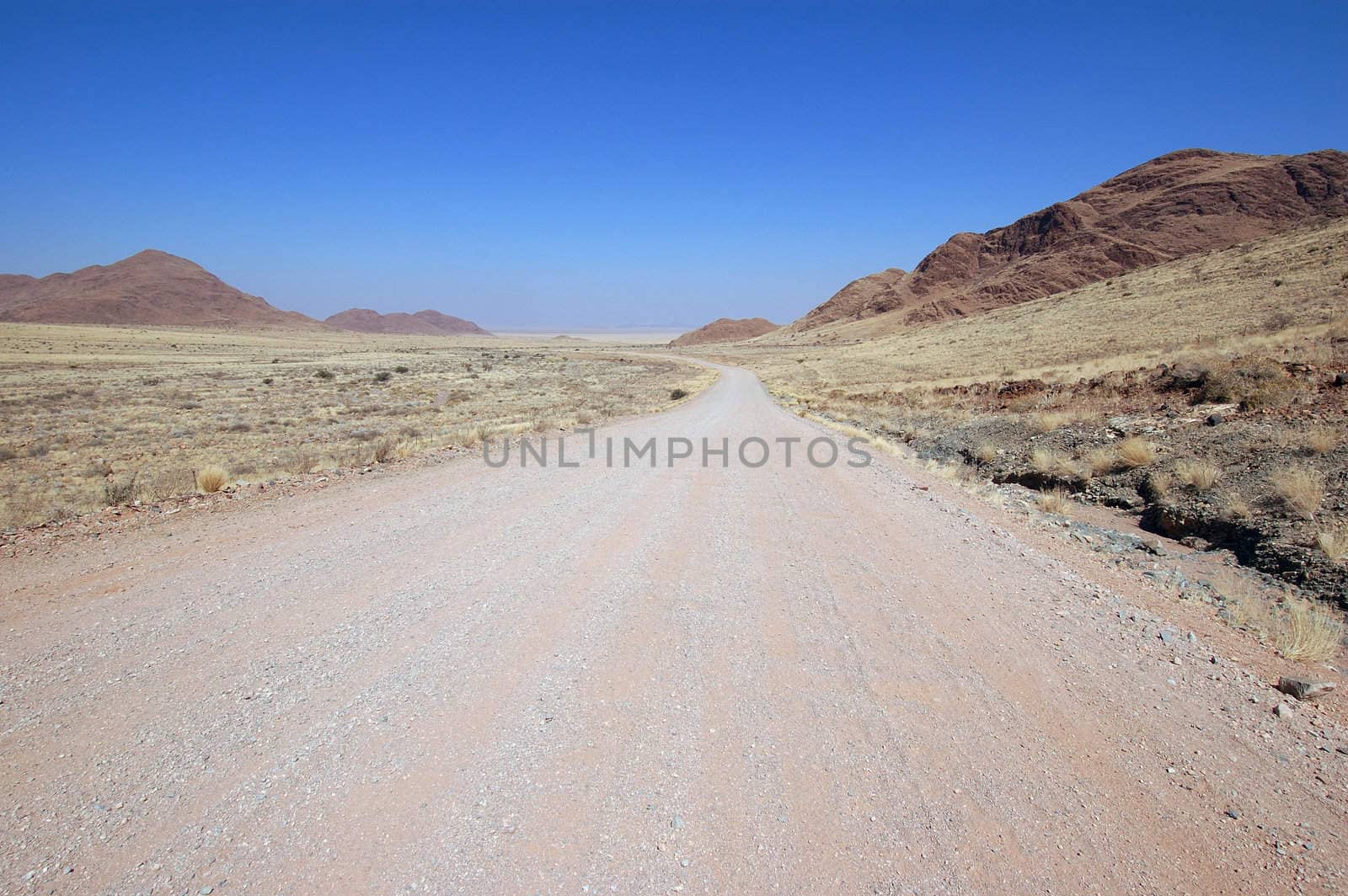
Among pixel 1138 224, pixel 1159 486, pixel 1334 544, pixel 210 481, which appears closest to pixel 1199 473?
pixel 1159 486

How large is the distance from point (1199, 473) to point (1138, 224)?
4447 inches

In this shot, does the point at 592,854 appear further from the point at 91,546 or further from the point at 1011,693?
the point at 91,546

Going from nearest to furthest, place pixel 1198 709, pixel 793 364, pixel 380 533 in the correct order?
pixel 1198 709
pixel 380 533
pixel 793 364

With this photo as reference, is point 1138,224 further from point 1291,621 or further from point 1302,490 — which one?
point 1291,621

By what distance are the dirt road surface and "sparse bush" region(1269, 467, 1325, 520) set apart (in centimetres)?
350

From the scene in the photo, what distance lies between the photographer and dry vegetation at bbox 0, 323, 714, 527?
10734 mm

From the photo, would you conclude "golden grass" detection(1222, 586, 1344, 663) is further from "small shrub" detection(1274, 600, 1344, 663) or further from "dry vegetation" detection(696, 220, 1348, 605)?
"dry vegetation" detection(696, 220, 1348, 605)

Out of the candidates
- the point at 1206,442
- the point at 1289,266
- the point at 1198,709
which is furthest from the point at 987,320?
the point at 1198,709

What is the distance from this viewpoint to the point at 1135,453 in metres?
10.1

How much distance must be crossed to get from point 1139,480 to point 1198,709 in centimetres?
773

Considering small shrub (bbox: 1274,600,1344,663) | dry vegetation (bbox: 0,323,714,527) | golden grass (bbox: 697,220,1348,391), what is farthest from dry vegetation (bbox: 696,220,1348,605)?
dry vegetation (bbox: 0,323,714,527)

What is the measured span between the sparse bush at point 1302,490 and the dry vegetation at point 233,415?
531 inches

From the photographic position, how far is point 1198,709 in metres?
3.52

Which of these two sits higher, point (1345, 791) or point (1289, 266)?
point (1289, 266)
